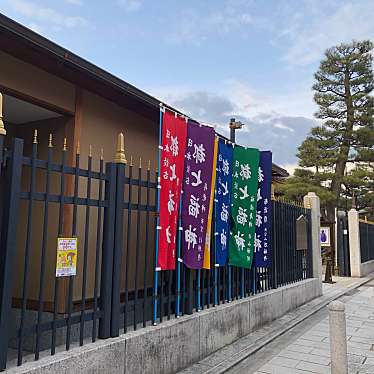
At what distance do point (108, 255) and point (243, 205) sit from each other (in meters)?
3.25

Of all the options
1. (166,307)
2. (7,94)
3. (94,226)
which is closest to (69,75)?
(7,94)

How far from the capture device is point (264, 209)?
24.8 feet

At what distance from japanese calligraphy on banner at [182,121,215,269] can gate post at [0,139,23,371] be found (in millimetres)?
2410

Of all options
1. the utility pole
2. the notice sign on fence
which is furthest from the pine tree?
the notice sign on fence

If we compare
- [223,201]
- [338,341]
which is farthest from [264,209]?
[338,341]

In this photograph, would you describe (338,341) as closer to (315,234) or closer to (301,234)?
(301,234)

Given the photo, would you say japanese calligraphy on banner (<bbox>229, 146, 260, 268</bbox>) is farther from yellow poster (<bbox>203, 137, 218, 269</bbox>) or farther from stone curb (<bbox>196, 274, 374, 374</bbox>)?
stone curb (<bbox>196, 274, 374, 374</bbox>)

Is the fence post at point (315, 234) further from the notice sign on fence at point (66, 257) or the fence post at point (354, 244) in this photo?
the notice sign on fence at point (66, 257)

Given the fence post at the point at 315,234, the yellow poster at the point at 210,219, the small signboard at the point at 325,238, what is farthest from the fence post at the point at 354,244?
the yellow poster at the point at 210,219

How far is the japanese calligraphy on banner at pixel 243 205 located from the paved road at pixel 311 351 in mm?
1443

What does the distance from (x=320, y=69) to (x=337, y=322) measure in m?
23.0

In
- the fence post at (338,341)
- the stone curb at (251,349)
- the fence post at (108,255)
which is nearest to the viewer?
the fence post at (108,255)

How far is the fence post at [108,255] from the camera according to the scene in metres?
4.04

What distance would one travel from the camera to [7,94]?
4.90m
